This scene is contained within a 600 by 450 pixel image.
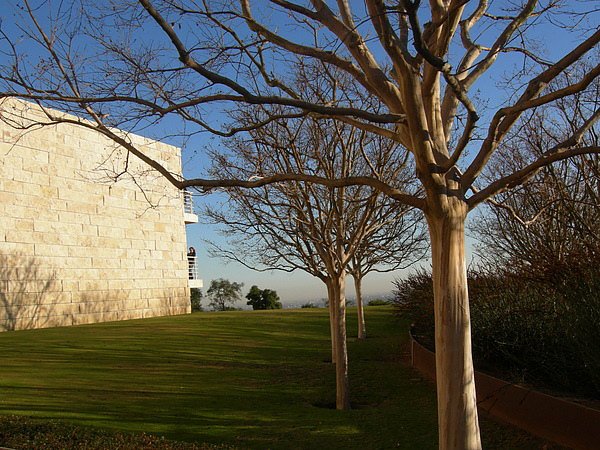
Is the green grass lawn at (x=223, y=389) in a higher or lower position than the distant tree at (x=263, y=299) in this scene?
lower

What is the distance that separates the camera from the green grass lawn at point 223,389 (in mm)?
8102

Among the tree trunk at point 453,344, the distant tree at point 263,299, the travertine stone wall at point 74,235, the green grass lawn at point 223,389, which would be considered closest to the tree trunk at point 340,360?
the green grass lawn at point 223,389

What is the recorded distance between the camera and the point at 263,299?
33.8m

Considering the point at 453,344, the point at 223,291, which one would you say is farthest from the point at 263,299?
the point at 453,344

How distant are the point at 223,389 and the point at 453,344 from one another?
21.1ft

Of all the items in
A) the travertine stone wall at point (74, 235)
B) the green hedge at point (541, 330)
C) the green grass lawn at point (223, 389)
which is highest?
the travertine stone wall at point (74, 235)

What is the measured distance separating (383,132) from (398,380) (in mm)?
7162

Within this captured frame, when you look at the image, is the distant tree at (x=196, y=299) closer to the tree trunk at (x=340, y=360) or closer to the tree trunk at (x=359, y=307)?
the tree trunk at (x=359, y=307)

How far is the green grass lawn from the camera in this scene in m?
8.10

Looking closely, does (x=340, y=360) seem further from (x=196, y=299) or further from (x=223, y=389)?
(x=196, y=299)

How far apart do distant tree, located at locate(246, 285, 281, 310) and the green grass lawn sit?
14.9 metres

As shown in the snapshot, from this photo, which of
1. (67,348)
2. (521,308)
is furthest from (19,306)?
(521,308)

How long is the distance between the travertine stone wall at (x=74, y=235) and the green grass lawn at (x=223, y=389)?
7.04 ft

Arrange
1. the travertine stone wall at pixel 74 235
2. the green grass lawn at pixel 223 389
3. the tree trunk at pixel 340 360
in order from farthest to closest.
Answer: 1. the travertine stone wall at pixel 74 235
2. the tree trunk at pixel 340 360
3. the green grass lawn at pixel 223 389
